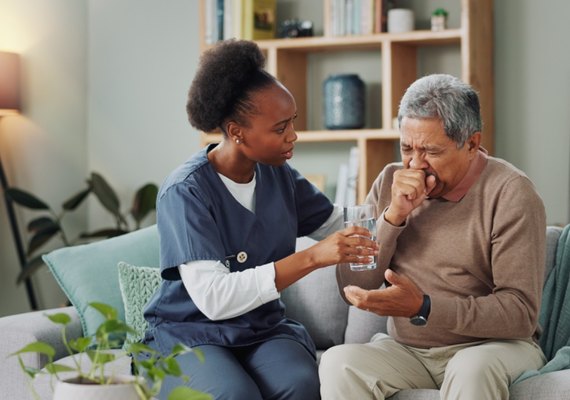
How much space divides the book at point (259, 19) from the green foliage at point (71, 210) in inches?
37.4

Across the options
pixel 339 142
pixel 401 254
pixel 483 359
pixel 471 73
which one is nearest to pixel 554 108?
pixel 471 73

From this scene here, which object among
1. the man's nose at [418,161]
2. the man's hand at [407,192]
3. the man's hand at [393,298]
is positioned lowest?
the man's hand at [393,298]

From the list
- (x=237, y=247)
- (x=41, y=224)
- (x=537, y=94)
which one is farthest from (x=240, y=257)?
(x=41, y=224)

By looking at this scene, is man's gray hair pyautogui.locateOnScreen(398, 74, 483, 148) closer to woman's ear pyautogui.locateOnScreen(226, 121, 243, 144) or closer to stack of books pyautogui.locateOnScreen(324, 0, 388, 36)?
woman's ear pyautogui.locateOnScreen(226, 121, 243, 144)

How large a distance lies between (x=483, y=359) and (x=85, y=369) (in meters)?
1.09

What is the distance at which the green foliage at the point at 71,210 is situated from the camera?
15.6 feet

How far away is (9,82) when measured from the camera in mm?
4746

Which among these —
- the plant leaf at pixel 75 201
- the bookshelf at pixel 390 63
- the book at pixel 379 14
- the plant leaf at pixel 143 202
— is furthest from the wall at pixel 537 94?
the plant leaf at pixel 75 201

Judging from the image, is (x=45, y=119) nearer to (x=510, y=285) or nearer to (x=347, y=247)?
(x=347, y=247)

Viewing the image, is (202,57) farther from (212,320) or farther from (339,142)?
(339,142)

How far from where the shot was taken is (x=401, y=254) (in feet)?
8.42

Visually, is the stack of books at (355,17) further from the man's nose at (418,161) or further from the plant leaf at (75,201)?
the man's nose at (418,161)

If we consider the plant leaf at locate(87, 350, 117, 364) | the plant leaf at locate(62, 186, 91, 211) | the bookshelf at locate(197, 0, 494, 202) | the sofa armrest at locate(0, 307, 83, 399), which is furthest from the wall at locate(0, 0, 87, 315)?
the plant leaf at locate(87, 350, 117, 364)

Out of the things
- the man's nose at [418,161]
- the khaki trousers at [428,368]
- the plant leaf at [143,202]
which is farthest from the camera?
the plant leaf at [143,202]
